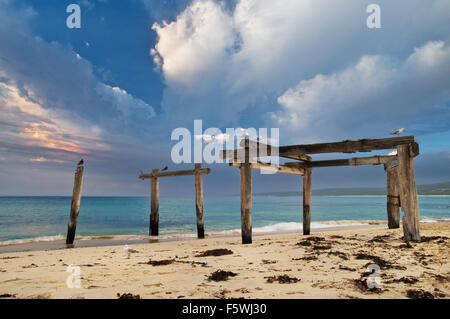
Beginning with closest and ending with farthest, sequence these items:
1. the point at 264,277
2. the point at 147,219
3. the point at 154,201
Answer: the point at 264,277 < the point at 154,201 < the point at 147,219

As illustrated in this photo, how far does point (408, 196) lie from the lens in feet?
24.0

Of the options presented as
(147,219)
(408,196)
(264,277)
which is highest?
(408,196)

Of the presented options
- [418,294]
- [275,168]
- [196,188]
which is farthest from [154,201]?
[418,294]

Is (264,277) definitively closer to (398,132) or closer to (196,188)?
(398,132)

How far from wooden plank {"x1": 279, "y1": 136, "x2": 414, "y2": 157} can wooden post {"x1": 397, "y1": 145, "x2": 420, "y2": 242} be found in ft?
0.69

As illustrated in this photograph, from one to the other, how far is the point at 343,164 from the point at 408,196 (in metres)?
3.89

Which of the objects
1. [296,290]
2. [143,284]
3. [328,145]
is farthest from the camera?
[328,145]

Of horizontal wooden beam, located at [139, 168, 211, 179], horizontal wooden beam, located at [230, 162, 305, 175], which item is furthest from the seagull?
horizontal wooden beam, located at [139, 168, 211, 179]

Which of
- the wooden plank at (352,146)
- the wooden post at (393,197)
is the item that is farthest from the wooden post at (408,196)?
the wooden post at (393,197)

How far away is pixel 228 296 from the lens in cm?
334
